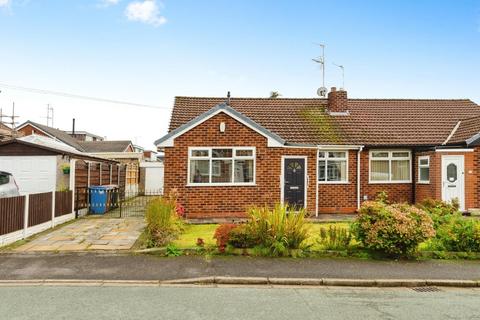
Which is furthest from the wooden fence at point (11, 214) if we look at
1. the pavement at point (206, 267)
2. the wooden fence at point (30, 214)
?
the pavement at point (206, 267)

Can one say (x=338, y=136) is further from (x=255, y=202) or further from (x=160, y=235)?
(x=160, y=235)

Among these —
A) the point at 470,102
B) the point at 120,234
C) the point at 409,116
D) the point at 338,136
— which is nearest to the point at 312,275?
the point at 120,234

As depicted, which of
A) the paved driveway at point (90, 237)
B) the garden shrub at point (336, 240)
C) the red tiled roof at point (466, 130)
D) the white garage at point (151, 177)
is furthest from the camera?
the white garage at point (151, 177)

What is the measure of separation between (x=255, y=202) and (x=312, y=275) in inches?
263

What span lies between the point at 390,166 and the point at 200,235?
9445 millimetres

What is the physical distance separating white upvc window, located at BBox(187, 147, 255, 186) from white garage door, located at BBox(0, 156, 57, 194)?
5099 millimetres

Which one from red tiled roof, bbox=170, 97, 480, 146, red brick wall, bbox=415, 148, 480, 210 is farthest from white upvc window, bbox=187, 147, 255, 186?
red brick wall, bbox=415, 148, 480, 210

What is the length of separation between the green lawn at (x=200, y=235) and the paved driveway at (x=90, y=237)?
1275 mm

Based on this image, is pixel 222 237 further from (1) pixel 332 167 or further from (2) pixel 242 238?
(1) pixel 332 167

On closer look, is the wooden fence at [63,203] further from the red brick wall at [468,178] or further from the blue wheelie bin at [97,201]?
the red brick wall at [468,178]

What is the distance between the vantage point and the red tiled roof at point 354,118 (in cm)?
1570

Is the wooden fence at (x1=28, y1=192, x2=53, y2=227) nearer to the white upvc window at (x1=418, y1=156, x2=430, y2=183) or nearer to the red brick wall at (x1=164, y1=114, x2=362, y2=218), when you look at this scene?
the red brick wall at (x1=164, y1=114, x2=362, y2=218)

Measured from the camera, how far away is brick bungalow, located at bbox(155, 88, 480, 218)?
43.4 feet

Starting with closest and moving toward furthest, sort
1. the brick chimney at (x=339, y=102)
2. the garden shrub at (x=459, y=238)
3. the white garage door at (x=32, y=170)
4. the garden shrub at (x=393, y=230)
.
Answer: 1. the garden shrub at (x=393, y=230)
2. the garden shrub at (x=459, y=238)
3. the white garage door at (x=32, y=170)
4. the brick chimney at (x=339, y=102)
